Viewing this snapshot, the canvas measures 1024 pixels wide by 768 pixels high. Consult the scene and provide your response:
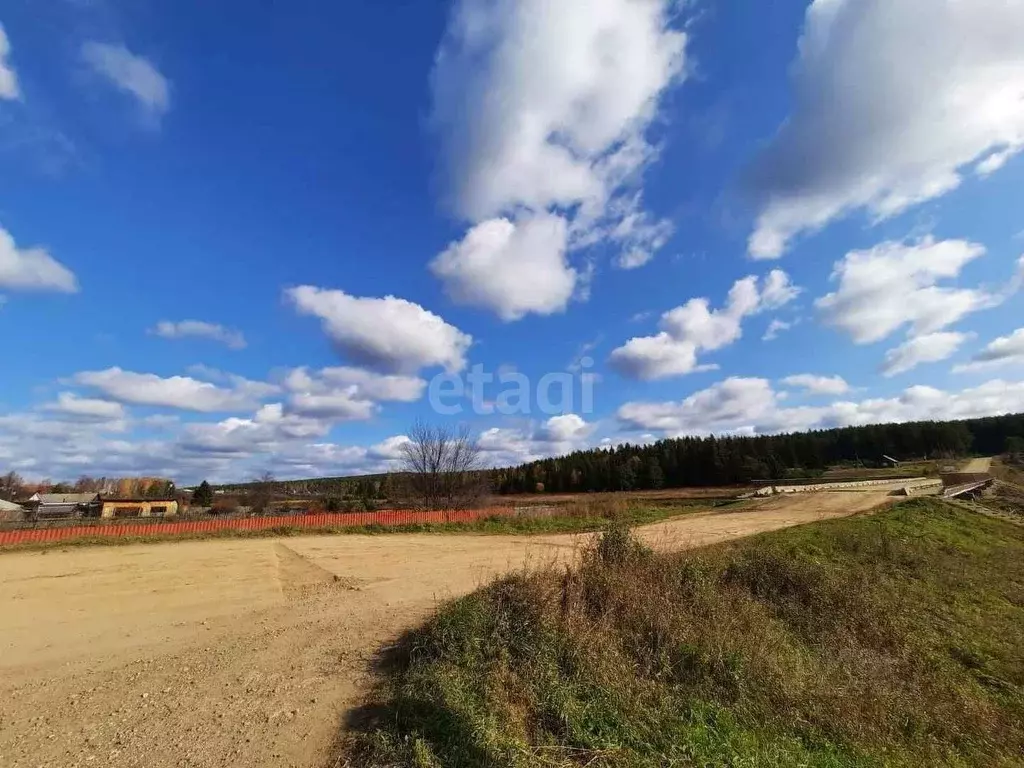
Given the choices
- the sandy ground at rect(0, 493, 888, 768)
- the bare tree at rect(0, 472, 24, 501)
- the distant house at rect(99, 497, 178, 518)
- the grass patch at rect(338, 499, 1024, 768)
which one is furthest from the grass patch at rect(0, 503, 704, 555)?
the bare tree at rect(0, 472, 24, 501)

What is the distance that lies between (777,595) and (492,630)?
721cm

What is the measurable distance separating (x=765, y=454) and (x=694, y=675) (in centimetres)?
8896

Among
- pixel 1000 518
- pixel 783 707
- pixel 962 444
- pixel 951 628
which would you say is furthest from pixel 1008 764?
pixel 962 444

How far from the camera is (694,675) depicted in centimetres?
658

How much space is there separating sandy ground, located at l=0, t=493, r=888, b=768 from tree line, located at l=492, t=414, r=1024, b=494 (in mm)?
63865

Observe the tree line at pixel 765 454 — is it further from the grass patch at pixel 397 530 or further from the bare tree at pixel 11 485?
the bare tree at pixel 11 485

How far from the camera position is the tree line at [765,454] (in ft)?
277

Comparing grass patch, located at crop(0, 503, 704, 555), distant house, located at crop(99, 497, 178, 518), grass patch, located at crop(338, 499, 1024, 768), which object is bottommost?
grass patch, located at crop(338, 499, 1024, 768)

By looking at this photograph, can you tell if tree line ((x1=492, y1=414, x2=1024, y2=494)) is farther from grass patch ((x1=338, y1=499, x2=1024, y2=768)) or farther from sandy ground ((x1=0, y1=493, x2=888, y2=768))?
grass patch ((x1=338, y1=499, x2=1024, y2=768))

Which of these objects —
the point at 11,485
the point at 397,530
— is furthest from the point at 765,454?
the point at 11,485

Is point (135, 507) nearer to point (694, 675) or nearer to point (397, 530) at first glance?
point (397, 530)

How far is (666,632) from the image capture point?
24.2ft

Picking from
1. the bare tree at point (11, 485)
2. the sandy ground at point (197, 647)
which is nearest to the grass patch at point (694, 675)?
the sandy ground at point (197, 647)

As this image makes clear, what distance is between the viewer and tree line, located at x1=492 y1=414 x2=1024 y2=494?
84.4 meters
